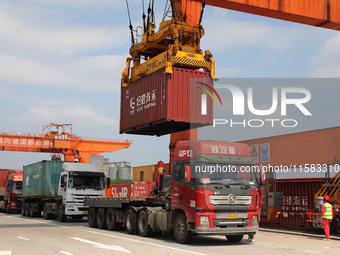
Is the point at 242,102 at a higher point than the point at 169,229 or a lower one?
higher

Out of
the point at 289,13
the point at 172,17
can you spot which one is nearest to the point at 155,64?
the point at 172,17

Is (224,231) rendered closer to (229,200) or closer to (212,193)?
(229,200)

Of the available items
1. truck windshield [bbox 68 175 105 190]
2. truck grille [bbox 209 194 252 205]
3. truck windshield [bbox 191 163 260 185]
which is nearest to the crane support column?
truck windshield [bbox 191 163 260 185]

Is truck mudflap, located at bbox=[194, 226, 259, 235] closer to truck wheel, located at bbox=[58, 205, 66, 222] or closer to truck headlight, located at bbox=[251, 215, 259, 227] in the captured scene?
Result: truck headlight, located at bbox=[251, 215, 259, 227]

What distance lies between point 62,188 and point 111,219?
19.8 ft

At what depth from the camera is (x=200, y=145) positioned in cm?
1245

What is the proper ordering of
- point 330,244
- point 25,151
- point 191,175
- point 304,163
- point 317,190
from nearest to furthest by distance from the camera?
point 191,175
point 330,244
point 317,190
point 304,163
point 25,151

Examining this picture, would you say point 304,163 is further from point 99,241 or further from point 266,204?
point 99,241

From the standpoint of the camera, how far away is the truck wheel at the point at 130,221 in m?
15.5

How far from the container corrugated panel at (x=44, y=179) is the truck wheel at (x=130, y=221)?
353 inches

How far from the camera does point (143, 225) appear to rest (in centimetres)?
1481

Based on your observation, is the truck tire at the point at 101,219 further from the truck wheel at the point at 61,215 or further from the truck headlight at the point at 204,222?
the truck headlight at the point at 204,222

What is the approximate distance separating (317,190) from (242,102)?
455cm

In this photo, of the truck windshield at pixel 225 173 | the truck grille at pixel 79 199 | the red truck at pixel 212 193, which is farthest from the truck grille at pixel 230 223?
the truck grille at pixel 79 199
